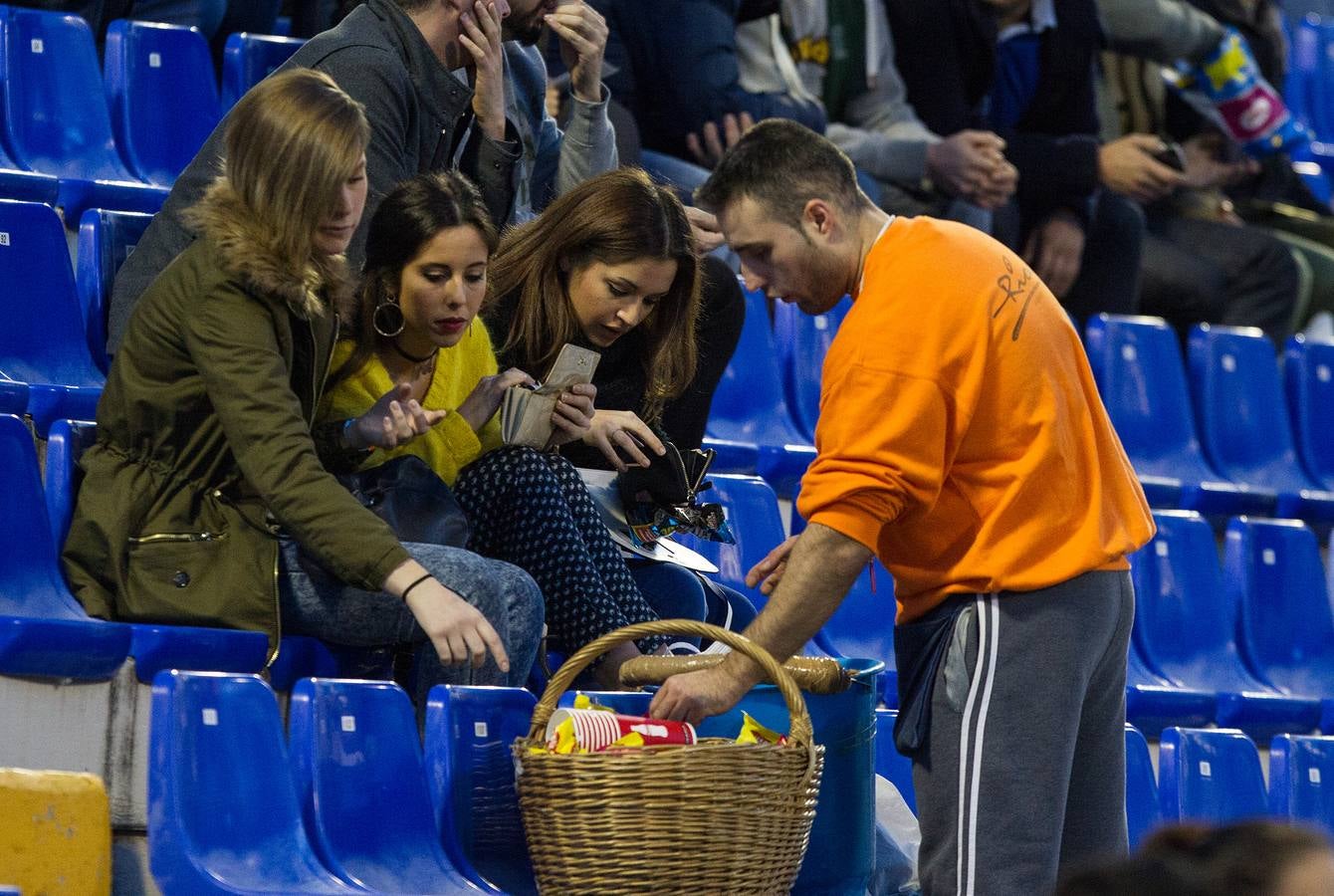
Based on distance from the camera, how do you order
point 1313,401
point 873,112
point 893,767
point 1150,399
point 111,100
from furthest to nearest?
point 1313,401
point 873,112
point 1150,399
point 111,100
point 893,767

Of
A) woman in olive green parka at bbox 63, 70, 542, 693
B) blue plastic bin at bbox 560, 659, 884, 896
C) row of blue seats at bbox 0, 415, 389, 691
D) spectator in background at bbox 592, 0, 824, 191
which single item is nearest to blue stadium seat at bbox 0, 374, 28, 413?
row of blue seats at bbox 0, 415, 389, 691

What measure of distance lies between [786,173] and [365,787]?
0.96 meters

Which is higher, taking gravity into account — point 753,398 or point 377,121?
point 377,121

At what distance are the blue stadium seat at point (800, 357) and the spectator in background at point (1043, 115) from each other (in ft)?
2.82

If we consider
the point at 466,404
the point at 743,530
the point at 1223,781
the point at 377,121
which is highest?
the point at 377,121

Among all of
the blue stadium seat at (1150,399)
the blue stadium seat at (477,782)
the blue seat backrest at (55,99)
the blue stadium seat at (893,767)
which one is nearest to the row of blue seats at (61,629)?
the blue stadium seat at (477,782)

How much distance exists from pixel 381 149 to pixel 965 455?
46.0 inches

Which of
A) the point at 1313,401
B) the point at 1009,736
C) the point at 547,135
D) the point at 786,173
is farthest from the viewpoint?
the point at 1313,401

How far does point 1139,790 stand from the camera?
358 centimetres

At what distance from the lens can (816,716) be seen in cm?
278

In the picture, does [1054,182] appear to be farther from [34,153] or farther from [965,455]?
[965,455]

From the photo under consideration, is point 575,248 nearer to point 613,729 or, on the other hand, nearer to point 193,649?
point 193,649

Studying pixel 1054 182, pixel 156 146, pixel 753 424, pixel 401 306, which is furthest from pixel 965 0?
pixel 401 306

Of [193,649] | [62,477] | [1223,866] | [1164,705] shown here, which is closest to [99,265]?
[62,477]
